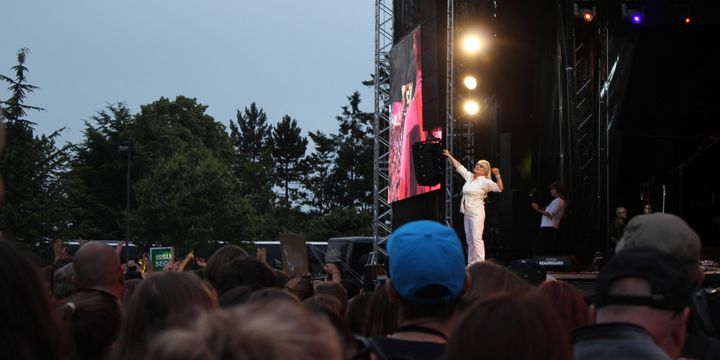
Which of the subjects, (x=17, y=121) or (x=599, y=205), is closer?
(x=599, y=205)

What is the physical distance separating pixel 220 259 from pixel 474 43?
13.5m

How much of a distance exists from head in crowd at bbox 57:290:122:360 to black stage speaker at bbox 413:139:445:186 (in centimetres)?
1502

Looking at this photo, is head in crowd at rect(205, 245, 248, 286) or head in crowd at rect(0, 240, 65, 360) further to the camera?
head in crowd at rect(205, 245, 248, 286)

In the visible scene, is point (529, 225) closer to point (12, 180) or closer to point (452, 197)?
point (452, 197)

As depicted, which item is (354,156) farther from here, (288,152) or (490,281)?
(490,281)

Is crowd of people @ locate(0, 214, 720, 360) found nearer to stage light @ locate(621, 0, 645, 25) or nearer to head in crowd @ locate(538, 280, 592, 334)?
head in crowd @ locate(538, 280, 592, 334)

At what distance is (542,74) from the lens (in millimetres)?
18172

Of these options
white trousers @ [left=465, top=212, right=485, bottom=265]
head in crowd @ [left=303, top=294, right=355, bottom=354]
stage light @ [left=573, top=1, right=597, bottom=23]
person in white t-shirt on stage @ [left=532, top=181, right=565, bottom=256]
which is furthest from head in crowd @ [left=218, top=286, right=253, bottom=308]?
stage light @ [left=573, top=1, right=597, bottom=23]

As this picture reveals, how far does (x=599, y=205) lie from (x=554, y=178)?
3.44 ft

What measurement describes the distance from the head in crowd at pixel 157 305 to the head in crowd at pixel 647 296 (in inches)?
53.3

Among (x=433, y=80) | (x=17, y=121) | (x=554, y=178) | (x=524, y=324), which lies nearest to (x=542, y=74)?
(x=554, y=178)

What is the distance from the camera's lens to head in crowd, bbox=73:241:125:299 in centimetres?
500

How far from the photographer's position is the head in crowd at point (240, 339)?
1744mm

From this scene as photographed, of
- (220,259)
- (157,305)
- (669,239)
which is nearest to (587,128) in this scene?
(220,259)
